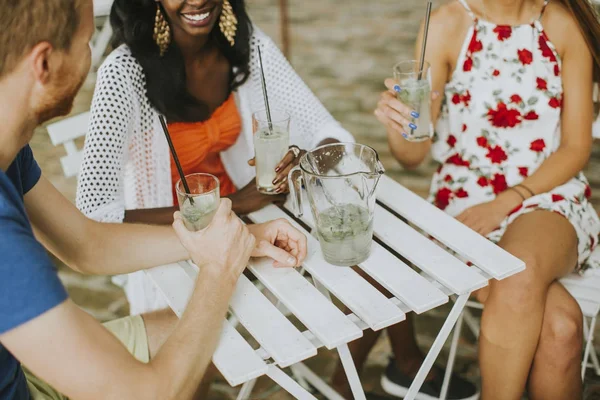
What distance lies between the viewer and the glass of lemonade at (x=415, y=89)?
1929mm

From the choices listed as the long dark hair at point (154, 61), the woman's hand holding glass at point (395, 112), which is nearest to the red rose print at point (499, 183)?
the woman's hand holding glass at point (395, 112)

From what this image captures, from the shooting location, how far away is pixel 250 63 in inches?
89.6

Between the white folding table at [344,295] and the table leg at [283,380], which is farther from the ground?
the white folding table at [344,295]

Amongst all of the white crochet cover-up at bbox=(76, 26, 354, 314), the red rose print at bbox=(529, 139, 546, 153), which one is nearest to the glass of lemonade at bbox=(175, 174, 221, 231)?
the white crochet cover-up at bbox=(76, 26, 354, 314)

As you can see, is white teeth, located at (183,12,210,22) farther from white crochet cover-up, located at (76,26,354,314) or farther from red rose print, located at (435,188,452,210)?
red rose print, located at (435,188,452,210)

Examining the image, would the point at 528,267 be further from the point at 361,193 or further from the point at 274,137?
the point at 274,137

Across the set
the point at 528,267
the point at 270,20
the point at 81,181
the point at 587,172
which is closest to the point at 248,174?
the point at 81,181

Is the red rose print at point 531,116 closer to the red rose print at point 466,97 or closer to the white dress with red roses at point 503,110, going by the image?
the white dress with red roses at point 503,110

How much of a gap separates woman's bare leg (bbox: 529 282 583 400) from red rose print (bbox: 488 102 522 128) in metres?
0.60

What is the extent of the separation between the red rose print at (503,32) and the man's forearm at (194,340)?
→ 1279 mm

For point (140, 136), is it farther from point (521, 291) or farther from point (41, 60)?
point (521, 291)

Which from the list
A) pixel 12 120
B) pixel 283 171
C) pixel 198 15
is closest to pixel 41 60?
pixel 12 120

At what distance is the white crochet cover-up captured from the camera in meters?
1.87

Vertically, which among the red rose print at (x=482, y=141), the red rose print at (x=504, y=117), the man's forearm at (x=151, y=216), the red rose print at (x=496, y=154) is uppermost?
the red rose print at (x=504, y=117)
